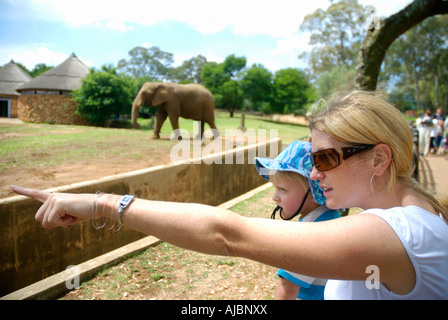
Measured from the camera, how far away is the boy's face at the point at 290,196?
6.45 feet

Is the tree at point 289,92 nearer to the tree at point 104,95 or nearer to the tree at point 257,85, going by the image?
the tree at point 257,85

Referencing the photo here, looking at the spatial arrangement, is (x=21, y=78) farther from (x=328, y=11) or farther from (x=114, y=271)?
(x=328, y=11)

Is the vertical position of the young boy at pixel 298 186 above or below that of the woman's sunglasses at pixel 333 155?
below

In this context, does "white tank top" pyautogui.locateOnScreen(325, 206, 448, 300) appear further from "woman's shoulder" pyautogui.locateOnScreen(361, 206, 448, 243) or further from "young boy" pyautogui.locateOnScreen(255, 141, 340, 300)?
"young boy" pyautogui.locateOnScreen(255, 141, 340, 300)

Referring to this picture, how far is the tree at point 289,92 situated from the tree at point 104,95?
23646mm

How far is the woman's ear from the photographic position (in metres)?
1.16

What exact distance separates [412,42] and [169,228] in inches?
1776

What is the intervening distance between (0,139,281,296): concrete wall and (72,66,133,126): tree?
12.8m

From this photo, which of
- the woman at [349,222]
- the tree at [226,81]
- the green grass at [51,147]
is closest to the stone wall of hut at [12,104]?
the green grass at [51,147]

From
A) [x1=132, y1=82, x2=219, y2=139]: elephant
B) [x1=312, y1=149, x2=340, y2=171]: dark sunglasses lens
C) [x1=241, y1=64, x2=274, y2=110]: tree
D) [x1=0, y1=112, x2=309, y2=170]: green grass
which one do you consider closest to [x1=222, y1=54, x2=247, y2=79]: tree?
[x1=241, y1=64, x2=274, y2=110]: tree

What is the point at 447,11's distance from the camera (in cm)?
482

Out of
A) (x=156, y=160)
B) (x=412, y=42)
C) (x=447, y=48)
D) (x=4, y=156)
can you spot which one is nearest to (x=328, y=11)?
(x=412, y=42)

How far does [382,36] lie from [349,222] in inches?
182

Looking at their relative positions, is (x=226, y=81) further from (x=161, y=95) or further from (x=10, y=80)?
(x=10, y=80)
